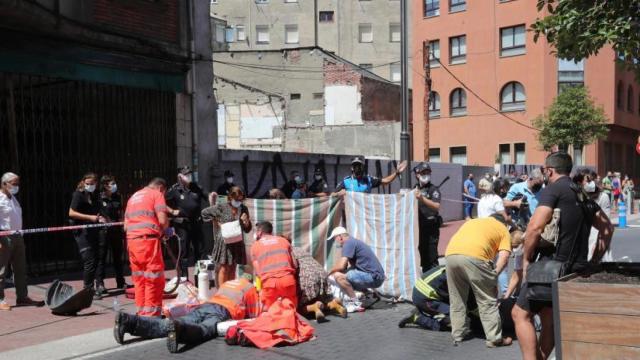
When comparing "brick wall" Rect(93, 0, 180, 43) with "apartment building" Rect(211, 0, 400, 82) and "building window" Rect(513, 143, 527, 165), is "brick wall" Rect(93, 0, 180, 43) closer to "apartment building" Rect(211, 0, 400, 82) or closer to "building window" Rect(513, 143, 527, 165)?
"building window" Rect(513, 143, 527, 165)

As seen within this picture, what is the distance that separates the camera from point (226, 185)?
12.6 metres

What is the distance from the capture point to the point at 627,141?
134 ft

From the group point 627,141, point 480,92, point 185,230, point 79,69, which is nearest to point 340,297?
point 185,230

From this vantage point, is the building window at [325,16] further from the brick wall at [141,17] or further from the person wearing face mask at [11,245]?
the person wearing face mask at [11,245]

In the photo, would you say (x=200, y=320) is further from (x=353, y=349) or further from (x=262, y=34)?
(x=262, y=34)

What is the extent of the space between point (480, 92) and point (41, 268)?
32.1 meters

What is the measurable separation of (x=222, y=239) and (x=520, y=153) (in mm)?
31912

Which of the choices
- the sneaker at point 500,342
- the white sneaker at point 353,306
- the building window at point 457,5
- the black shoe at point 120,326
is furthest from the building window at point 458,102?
the black shoe at point 120,326

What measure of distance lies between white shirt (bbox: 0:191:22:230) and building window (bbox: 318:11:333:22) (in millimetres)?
45936

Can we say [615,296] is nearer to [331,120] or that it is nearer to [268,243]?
[268,243]

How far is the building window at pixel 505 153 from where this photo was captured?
124 feet

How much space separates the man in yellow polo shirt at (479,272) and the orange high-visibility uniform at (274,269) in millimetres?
1752

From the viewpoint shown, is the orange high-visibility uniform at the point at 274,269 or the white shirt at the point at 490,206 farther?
the white shirt at the point at 490,206

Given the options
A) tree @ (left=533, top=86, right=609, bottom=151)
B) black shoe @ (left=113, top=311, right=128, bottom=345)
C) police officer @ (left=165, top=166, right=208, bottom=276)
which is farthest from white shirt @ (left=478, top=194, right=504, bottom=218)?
tree @ (left=533, top=86, right=609, bottom=151)
